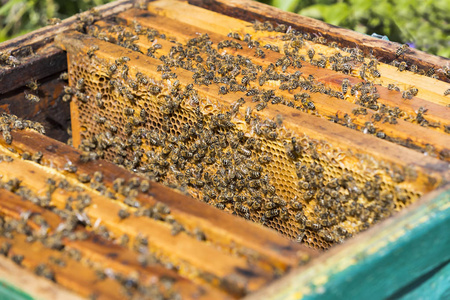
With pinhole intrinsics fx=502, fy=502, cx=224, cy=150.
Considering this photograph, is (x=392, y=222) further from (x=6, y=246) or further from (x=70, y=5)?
(x=70, y=5)

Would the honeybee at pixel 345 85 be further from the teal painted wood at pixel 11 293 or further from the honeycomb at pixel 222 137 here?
the teal painted wood at pixel 11 293

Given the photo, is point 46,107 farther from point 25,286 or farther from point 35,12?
point 35,12

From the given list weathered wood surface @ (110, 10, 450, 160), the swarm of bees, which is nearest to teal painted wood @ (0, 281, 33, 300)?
the swarm of bees

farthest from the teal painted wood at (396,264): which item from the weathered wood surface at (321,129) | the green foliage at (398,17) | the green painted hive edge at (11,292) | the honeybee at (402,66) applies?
the green foliage at (398,17)

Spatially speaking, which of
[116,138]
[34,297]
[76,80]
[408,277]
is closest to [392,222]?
[408,277]

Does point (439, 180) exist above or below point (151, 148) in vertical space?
above

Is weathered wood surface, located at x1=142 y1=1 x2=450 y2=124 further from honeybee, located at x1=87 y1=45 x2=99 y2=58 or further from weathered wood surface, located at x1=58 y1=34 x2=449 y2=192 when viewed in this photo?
honeybee, located at x1=87 y1=45 x2=99 y2=58
